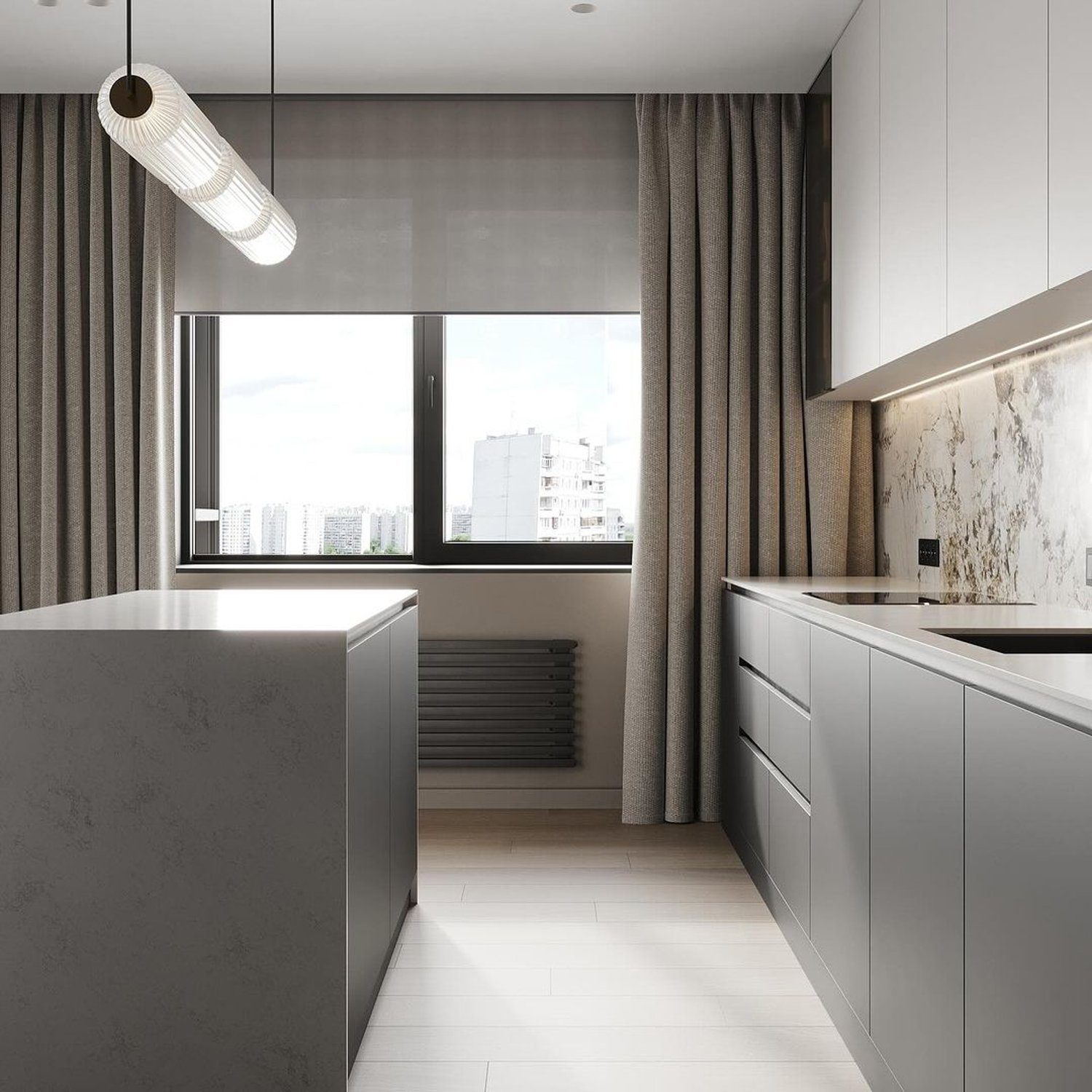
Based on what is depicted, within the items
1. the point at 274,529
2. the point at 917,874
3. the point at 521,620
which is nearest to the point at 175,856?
the point at 917,874

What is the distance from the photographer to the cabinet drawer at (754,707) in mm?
2707

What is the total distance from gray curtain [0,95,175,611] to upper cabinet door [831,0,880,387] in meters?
2.27

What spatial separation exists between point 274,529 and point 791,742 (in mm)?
2275

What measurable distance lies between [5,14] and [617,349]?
2.21 m

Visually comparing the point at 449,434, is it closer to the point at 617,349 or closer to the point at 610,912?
the point at 617,349

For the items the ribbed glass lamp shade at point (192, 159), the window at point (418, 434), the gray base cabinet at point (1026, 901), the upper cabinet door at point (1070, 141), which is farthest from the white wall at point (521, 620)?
the gray base cabinet at point (1026, 901)

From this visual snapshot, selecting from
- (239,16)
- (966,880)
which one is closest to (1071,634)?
(966,880)

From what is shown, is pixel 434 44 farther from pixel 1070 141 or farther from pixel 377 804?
pixel 377 804

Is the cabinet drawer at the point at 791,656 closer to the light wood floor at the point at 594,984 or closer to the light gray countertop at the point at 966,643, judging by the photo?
the light gray countertop at the point at 966,643

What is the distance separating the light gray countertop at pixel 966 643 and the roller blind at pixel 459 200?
1.41 metres

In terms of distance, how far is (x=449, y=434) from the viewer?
3.83 metres

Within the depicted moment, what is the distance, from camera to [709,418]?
11.4 ft

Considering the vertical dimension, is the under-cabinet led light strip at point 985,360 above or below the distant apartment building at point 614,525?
above

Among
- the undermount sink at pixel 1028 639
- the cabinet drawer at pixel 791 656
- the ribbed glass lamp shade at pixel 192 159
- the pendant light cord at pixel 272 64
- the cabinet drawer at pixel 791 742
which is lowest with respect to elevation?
the cabinet drawer at pixel 791 742
